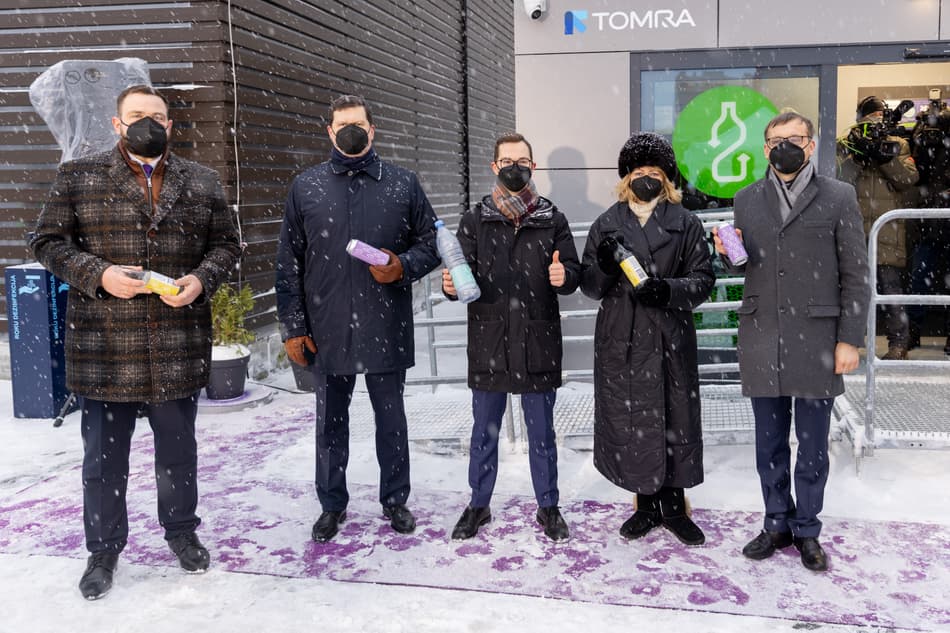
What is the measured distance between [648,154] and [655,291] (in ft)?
2.06

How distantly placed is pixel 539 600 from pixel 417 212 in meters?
1.86

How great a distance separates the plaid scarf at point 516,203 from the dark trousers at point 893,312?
4579 millimetres

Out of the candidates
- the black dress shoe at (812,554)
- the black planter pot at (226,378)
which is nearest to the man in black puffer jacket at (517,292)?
the black dress shoe at (812,554)

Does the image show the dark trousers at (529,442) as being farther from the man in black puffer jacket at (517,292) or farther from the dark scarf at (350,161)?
the dark scarf at (350,161)

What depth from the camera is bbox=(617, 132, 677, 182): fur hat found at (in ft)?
12.7

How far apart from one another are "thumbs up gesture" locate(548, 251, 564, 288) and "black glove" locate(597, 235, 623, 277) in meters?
0.18

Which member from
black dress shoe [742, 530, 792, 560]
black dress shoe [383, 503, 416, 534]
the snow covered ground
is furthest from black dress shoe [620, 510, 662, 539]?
black dress shoe [383, 503, 416, 534]

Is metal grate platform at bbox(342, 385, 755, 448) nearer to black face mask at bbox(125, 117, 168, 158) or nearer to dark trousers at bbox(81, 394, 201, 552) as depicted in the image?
dark trousers at bbox(81, 394, 201, 552)

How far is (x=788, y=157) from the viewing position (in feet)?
12.1

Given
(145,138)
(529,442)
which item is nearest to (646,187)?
(529,442)

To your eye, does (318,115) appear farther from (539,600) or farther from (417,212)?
(539,600)

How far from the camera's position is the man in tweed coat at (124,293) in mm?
3555

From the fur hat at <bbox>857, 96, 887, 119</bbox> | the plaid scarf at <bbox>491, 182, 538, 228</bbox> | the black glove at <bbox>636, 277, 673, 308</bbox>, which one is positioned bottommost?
the black glove at <bbox>636, 277, 673, 308</bbox>

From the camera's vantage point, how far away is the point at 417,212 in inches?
165
